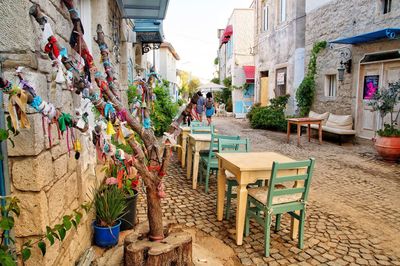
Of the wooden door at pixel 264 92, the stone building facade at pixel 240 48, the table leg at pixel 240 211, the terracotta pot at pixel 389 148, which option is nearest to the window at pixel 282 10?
the wooden door at pixel 264 92

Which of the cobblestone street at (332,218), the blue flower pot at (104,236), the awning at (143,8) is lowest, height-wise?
the cobblestone street at (332,218)

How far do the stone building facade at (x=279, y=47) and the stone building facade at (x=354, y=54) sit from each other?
0.75 m

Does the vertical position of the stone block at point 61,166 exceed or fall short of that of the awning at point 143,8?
it falls short

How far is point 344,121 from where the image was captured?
8.82 meters

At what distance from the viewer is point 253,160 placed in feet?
10.8

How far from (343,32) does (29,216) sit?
976 cm

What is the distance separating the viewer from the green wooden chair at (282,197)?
273 cm

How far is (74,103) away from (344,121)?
324 inches

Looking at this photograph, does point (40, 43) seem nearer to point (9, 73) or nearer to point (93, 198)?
point (9, 73)

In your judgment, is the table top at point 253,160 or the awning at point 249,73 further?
the awning at point 249,73

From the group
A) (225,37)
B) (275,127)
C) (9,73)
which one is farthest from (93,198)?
(225,37)

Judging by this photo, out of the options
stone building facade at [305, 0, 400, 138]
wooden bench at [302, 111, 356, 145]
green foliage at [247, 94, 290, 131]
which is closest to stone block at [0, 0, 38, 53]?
stone building facade at [305, 0, 400, 138]

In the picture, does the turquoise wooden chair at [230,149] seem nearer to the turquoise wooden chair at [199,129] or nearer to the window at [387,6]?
the turquoise wooden chair at [199,129]

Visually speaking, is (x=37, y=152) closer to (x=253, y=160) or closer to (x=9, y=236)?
(x=9, y=236)
